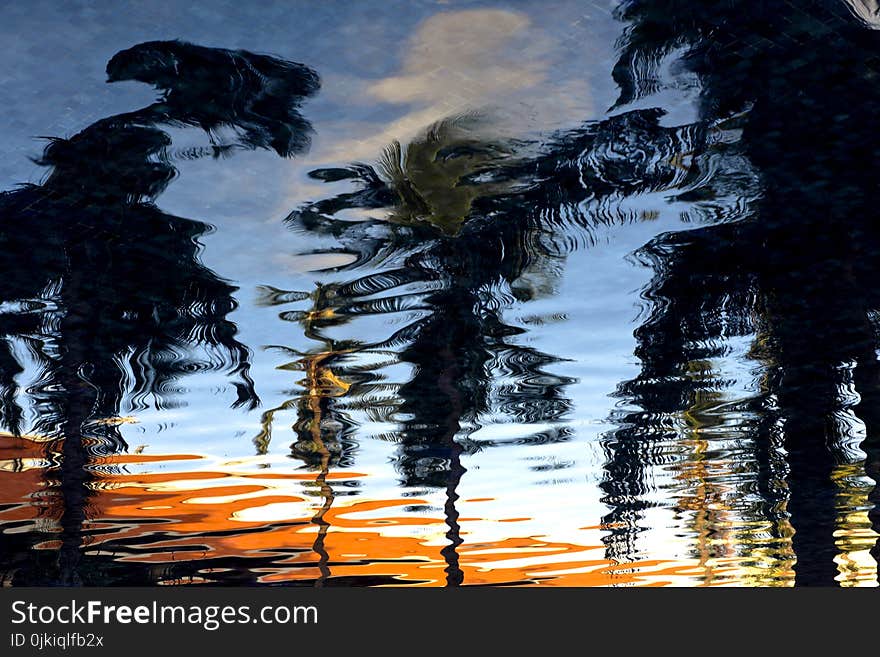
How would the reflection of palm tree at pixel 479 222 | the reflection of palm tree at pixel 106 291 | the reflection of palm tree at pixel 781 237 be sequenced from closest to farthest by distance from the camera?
the reflection of palm tree at pixel 781 237 → the reflection of palm tree at pixel 106 291 → the reflection of palm tree at pixel 479 222

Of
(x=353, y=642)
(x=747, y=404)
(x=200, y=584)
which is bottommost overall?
(x=353, y=642)

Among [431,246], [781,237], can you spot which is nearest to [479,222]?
[431,246]

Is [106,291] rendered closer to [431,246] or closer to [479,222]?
[431,246]

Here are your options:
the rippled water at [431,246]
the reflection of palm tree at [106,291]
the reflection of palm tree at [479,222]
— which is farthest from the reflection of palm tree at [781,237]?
the reflection of palm tree at [106,291]

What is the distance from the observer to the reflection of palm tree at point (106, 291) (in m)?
3.48

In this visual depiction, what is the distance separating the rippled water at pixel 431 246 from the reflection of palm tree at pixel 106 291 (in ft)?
0.07

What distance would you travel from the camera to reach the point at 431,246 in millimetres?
4504

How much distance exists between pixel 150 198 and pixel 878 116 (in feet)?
11.4

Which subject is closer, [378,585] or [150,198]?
[150,198]

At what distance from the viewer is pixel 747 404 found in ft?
23.6

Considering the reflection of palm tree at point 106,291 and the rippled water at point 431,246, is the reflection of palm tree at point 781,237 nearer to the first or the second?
the rippled water at point 431,246

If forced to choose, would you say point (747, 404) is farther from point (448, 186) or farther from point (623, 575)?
point (623, 575)

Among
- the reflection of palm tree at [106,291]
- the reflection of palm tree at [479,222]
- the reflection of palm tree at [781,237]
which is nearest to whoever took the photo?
the reflection of palm tree at [781,237]

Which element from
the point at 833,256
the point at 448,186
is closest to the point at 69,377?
the point at 448,186
